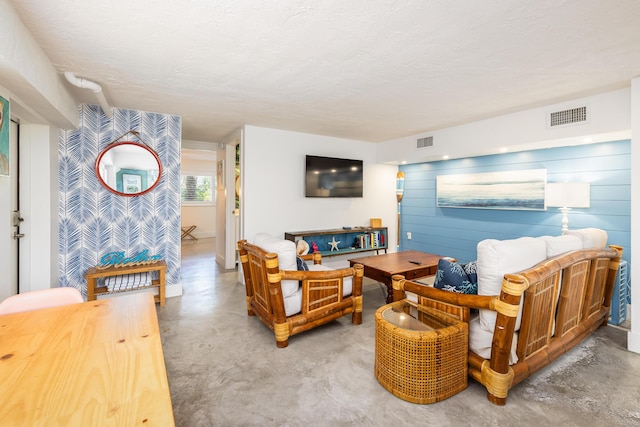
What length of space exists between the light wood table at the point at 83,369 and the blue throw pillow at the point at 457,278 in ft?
6.04

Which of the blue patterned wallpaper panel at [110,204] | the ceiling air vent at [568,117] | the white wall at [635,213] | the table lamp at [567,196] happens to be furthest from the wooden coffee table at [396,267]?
the blue patterned wallpaper panel at [110,204]

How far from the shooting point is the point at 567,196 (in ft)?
11.0

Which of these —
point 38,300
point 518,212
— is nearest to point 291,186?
point 518,212

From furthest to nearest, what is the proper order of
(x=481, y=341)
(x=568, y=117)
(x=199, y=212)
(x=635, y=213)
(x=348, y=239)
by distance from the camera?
(x=199, y=212) → (x=348, y=239) → (x=568, y=117) → (x=635, y=213) → (x=481, y=341)

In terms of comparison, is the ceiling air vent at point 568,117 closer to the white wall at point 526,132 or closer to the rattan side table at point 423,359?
the white wall at point 526,132

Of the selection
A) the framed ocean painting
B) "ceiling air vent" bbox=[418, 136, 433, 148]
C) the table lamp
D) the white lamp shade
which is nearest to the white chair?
the table lamp

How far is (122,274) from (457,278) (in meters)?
3.57

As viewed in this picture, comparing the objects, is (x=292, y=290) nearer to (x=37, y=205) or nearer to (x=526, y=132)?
(x=37, y=205)

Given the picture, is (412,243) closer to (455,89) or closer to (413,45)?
(455,89)

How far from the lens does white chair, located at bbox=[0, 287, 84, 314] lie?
5.09 ft

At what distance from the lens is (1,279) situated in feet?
8.22

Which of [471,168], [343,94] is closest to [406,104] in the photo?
[343,94]

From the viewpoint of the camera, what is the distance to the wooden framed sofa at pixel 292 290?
8.39ft

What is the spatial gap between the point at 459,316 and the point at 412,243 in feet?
12.7
